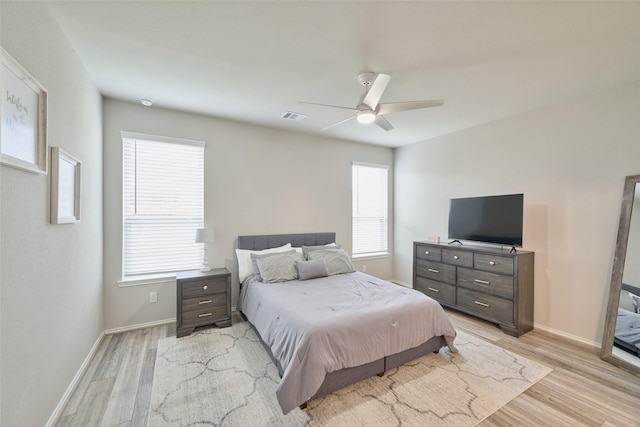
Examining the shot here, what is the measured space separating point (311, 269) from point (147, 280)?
2.07 meters

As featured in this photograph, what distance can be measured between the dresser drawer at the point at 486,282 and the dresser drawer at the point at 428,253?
388mm

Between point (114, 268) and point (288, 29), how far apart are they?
3.28 metres

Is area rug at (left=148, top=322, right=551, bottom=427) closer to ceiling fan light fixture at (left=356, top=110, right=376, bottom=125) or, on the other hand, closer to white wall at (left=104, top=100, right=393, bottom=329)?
white wall at (left=104, top=100, right=393, bottom=329)

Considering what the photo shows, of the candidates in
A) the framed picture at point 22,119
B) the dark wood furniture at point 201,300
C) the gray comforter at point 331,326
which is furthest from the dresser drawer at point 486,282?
the framed picture at point 22,119

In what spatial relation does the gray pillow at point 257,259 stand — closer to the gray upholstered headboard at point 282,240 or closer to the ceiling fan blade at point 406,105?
the gray upholstered headboard at point 282,240

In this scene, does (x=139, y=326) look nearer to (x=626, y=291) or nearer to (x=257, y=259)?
(x=257, y=259)

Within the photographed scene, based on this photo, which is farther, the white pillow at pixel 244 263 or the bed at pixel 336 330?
the white pillow at pixel 244 263

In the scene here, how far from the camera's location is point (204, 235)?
3424 millimetres

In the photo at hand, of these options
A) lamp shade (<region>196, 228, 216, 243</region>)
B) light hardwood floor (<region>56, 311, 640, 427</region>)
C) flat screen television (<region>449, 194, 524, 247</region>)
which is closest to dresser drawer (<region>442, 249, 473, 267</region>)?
flat screen television (<region>449, 194, 524, 247</region>)

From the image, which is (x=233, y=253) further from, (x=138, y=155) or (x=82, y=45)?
(x=82, y=45)

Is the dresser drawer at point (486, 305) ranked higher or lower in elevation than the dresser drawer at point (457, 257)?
lower

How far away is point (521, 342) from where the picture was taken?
10.0 ft

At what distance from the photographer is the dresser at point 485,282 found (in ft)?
10.5

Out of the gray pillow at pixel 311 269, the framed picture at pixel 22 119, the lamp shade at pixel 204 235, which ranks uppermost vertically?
the framed picture at pixel 22 119
